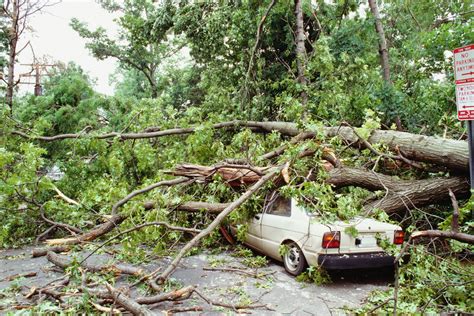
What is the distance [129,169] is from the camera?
26.5ft

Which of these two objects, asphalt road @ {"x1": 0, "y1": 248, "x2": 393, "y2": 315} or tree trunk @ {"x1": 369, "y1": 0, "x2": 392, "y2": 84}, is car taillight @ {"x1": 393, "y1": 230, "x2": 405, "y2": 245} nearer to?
asphalt road @ {"x1": 0, "y1": 248, "x2": 393, "y2": 315}

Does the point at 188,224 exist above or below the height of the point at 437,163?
below

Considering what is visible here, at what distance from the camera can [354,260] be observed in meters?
4.63

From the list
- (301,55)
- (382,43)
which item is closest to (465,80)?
(301,55)

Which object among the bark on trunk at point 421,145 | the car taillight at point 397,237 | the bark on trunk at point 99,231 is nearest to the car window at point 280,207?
the car taillight at point 397,237

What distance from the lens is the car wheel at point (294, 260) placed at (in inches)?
195

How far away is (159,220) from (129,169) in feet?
9.42

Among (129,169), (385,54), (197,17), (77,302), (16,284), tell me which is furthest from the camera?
(385,54)

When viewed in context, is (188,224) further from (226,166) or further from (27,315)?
(27,315)

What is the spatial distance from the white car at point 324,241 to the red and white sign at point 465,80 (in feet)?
5.67

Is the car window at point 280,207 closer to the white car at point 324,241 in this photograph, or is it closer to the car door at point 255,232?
the white car at point 324,241

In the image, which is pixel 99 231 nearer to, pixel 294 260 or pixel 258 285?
pixel 258 285

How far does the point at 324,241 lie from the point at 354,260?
1.56 ft

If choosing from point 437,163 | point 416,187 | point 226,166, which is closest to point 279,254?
point 226,166
